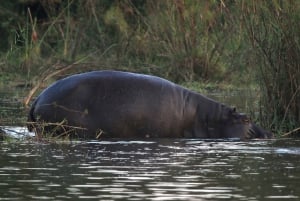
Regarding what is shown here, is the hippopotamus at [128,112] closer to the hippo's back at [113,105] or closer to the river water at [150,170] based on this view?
the hippo's back at [113,105]

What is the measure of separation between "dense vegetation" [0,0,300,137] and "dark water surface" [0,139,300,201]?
84 centimetres

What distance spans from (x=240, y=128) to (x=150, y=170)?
317 cm

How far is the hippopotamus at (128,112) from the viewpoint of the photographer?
32.7ft

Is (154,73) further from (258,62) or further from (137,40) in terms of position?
(258,62)

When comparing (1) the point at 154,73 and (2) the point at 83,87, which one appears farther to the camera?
(1) the point at 154,73

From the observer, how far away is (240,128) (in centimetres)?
1034

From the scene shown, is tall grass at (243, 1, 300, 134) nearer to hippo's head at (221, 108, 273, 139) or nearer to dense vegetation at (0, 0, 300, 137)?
dense vegetation at (0, 0, 300, 137)

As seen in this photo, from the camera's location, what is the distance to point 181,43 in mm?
16828

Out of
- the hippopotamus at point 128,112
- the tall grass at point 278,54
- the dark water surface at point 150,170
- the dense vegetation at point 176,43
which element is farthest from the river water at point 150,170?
the dense vegetation at point 176,43

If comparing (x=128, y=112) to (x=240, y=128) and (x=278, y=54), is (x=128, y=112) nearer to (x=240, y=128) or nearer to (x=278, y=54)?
(x=240, y=128)

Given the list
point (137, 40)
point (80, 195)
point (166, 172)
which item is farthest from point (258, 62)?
point (137, 40)

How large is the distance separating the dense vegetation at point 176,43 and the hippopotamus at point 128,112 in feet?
1.60

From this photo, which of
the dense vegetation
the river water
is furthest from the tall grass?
the river water

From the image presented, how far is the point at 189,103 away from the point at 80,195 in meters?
4.43
